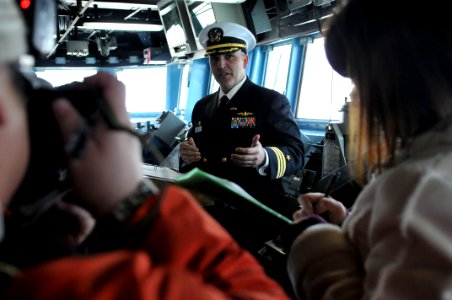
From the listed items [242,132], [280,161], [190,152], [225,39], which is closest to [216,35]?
[225,39]

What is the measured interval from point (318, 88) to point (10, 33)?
17.5 ft

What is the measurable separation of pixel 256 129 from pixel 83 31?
9.12 m

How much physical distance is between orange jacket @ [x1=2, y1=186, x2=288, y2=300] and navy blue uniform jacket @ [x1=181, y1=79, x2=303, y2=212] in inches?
67.0

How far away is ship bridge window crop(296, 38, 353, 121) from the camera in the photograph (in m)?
5.11

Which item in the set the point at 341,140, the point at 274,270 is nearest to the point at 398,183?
the point at 274,270

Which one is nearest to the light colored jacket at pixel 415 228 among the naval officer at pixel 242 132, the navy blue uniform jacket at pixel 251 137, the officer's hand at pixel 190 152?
the naval officer at pixel 242 132

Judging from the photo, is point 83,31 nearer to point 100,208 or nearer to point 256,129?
point 256,129

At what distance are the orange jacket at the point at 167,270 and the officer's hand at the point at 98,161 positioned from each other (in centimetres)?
5

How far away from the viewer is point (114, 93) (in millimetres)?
631

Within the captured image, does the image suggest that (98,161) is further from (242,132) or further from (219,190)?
(242,132)

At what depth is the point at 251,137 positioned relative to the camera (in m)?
2.38

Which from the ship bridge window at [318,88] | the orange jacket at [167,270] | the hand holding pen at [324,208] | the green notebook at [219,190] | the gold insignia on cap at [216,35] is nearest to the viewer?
the orange jacket at [167,270]

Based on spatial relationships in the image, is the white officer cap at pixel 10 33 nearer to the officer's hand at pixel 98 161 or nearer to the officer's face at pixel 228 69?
the officer's hand at pixel 98 161

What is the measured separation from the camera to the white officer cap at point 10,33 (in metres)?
0.46
